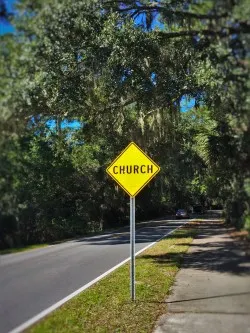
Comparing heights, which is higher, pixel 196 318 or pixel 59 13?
pixel 59 13

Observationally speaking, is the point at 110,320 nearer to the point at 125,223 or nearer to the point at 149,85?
the point at 149,85

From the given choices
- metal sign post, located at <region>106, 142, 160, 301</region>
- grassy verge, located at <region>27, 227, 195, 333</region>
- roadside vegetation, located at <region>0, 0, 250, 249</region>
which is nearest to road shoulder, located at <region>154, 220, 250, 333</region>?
grassy verge, located at <region>27, 227, 195, 333</region>

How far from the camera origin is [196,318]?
7680 millimetres

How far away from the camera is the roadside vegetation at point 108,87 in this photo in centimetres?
434

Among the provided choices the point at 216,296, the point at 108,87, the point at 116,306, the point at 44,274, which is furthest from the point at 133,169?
the point at 44,274

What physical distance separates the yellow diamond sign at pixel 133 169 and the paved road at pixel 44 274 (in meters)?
2.22

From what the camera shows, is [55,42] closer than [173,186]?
Yes

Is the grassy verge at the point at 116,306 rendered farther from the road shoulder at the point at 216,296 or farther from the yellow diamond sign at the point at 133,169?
the yellow diamond sign at the point at 133,169

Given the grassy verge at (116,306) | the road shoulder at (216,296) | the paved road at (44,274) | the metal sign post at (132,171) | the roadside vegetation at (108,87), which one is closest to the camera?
the roadside vegetation at (108,87)

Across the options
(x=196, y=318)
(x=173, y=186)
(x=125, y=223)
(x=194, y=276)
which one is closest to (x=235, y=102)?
(x=196, y=318)

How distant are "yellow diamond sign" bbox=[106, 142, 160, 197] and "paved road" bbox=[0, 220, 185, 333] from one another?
2.22 meters

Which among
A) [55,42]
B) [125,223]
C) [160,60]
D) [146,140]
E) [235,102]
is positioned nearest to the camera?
[235,102]

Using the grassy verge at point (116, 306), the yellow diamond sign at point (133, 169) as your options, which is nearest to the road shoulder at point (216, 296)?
the grassy verge at point (116, 306)

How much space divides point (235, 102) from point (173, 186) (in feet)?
75.6
